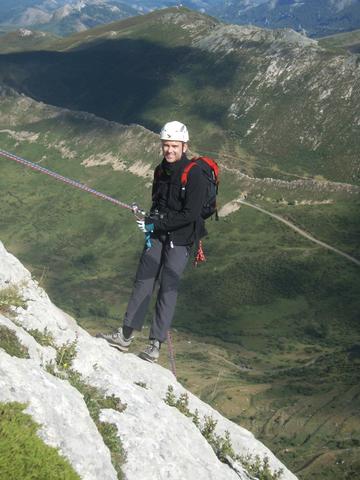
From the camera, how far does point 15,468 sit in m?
7.91

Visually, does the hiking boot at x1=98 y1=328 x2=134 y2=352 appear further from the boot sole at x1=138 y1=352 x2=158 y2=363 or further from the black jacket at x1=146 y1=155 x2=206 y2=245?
the black jacket at x1=146 y1=155 x2=206 y2=245

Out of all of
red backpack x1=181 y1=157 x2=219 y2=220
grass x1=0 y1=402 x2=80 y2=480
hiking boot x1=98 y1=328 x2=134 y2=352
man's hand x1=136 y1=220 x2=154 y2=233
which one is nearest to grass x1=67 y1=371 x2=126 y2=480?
grass x1=0 y1=402 x2=80 y2=480

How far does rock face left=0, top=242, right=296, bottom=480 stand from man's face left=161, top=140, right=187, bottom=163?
19.1 feet

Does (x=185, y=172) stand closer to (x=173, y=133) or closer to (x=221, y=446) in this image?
(x=173, y=133)

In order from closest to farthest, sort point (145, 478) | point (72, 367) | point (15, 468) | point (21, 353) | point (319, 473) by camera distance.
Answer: point (15, 468), point (145, 478), point (21, 353), point (72, 367), point (319, 473)

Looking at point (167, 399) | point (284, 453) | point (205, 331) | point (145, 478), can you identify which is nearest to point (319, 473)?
point (284, 453)

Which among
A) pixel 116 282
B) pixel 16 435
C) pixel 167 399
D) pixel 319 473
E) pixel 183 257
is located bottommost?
pixel 116 282

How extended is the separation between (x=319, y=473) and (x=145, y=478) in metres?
49.9

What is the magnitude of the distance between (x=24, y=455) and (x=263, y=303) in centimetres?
13620

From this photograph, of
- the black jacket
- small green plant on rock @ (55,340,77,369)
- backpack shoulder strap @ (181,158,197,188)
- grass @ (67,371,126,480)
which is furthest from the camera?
the black jacket

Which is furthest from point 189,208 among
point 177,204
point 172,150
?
point 172,150

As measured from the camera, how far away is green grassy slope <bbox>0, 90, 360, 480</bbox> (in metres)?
79.7

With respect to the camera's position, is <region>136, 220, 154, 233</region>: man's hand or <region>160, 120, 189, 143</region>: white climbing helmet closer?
<region>160, 120, 189, 143</region>: white climbing helmet

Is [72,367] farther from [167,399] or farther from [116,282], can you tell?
[116,282]
